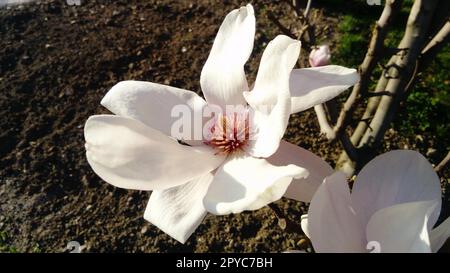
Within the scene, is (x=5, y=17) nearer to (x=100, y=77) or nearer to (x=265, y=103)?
(x=100, y=77)

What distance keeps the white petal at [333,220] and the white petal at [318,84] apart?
10cm

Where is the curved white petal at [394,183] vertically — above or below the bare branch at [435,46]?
above

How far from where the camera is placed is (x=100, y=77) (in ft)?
9.02

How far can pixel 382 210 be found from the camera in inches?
21.8

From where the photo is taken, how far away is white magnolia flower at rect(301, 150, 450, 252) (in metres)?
0.53

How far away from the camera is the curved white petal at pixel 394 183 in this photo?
0.59 m

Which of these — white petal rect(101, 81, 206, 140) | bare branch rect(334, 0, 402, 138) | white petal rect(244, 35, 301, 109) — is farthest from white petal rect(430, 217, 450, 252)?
bare branch rect(334, 0, 402, 138)

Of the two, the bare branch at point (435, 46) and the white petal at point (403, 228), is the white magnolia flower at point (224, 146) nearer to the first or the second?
the white petal at point (403, 228)

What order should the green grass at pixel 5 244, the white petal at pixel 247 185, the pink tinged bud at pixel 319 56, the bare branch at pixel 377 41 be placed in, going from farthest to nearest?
the green grass at pixel 5 244
the pink tinged bud at pixel 319 56
the bare branch at pixel 377 41
the white petal at pixel 247 185

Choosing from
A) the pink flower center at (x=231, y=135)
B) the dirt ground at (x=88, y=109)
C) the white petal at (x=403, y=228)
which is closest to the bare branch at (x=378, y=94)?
the dirt ground at (x=88, y=109)

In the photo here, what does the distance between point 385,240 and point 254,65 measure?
229 cm

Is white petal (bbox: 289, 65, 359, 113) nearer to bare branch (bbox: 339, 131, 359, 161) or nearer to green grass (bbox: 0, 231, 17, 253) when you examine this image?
bare branch (bbox: 339, 131, 359, 161)

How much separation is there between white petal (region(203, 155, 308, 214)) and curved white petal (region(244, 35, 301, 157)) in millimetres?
29

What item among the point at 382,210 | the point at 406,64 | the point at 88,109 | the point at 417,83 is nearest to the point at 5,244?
the point at 88,109
